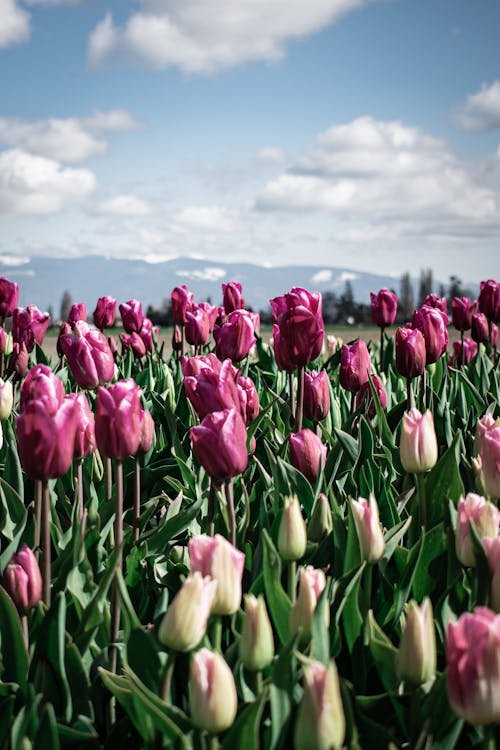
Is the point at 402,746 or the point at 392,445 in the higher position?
the point at 392,445

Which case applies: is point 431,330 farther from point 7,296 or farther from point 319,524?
point 7,296

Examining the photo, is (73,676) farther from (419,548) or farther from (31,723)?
(419,548)

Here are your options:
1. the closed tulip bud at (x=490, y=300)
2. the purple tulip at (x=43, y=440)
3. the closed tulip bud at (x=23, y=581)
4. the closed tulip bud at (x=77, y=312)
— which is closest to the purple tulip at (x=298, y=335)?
the purple tulip at (x=43, y=440)

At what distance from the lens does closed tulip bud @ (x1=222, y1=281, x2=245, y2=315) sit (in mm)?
4848

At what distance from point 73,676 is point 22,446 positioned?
0.55m

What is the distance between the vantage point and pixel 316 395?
10.6 ft

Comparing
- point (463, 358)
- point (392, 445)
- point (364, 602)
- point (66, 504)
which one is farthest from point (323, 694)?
point (463, 358)

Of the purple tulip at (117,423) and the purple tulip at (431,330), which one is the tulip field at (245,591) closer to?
the purple tulip at (117,423)

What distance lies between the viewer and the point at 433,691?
Answer: 1579 millimetres

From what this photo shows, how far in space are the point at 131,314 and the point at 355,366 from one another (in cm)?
266

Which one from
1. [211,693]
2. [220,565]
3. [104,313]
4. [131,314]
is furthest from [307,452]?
[104,313]

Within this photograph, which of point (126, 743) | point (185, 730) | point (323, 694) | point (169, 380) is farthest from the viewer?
point (169, 380)

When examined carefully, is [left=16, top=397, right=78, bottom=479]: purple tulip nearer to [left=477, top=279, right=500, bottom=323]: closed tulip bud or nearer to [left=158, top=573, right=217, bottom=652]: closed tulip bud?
[left=158, top=573, right=217, bottom=652]: closed tulip bud

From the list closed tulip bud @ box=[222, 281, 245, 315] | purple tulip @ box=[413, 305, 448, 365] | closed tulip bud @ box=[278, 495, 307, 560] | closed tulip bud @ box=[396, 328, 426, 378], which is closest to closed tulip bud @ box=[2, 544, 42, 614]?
closed tulip bud @ box=[278, 495, 307, 560]
